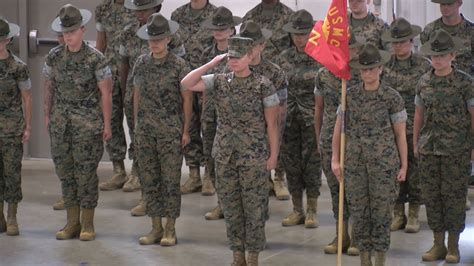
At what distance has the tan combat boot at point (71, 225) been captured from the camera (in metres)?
8.48

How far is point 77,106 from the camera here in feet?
27.2

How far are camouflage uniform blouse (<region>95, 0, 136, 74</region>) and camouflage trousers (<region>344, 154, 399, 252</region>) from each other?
336cm

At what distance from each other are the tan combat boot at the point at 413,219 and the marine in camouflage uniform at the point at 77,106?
2.47 meters

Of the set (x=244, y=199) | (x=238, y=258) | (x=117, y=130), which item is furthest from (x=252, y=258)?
(x=117, y=130)

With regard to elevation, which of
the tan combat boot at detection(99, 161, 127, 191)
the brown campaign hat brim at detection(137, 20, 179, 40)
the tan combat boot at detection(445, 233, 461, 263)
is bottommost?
the tan combat boot at detection(99, 161, 127, 191)

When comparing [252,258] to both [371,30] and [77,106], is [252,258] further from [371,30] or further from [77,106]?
[371,30]

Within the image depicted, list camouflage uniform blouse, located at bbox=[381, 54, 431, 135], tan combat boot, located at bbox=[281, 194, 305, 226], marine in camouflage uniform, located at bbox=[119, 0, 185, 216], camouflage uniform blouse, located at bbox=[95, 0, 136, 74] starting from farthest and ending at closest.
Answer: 1. camouflage uniform blouse, located at bbox=[95, 0, 136, 74]
2. marine in camouflage uniform, located at bbox=[119, 0, 185, 216]
3. tan combat boot, located at bbox=[281, 194, 305, 226]
4. camouflage uniform blouse, located at bbox=[381, 54, 431, 135]

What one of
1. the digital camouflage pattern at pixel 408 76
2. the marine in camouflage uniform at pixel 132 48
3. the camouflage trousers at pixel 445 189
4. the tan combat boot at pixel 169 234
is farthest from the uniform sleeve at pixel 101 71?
the camouflage trousers at pixel 445 189

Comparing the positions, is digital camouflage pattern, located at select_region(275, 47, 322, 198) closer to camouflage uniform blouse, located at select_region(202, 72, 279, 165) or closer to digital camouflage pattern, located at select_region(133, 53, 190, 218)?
digital camouflage pattern, located at select_region(133, 53, 190, 218)

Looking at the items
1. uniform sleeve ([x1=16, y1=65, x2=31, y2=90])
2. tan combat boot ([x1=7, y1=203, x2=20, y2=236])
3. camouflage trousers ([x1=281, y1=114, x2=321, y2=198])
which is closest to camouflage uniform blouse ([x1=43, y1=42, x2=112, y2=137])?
uniform sleeve ([x1=16, y1=65, x2=31, y2=90])

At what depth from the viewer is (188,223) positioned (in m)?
9.04

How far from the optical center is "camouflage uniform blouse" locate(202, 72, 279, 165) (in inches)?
284

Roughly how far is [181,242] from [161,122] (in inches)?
37.4

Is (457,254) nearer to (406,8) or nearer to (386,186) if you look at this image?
(386,186)
